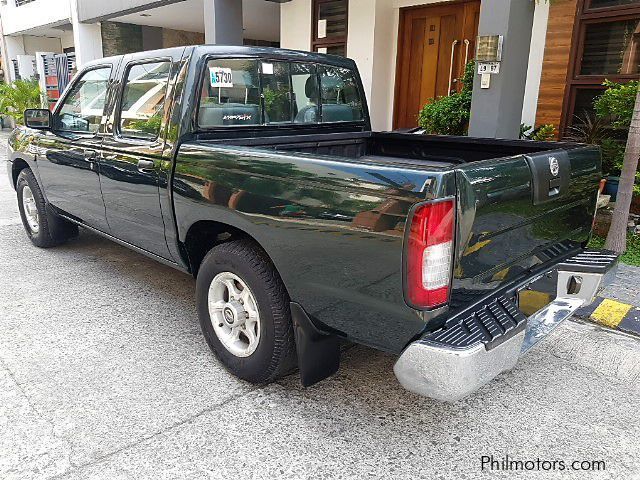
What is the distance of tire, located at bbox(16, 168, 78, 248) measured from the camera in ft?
16.2

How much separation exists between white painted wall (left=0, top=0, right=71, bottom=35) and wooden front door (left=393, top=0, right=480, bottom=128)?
10.5 meters

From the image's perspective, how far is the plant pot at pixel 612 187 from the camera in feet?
18.6

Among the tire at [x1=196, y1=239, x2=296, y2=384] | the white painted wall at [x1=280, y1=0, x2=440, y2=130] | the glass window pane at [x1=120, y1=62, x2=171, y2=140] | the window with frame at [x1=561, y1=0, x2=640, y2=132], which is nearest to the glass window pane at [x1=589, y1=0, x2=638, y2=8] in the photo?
the window with frame at [x1=561, y1=0, x2=640, y2=132]

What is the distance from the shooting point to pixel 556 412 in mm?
2705

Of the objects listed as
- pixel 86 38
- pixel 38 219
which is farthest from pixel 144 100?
pixel 86 38

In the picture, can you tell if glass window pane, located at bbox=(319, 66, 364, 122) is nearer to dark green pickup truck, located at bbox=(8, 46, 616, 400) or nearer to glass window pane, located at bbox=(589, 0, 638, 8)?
dark green pickup truck, located at bbox=(8, 46, 616, 400)

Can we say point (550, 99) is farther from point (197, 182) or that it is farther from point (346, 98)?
point (197, 182)

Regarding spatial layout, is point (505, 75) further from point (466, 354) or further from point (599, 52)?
point (466, 354)

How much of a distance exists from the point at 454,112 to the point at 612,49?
6.39 ft

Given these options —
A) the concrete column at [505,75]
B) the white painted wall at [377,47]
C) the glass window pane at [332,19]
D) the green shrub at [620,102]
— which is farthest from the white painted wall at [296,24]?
the green shrub at [620,102]

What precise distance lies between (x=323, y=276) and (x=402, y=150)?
6.92ft

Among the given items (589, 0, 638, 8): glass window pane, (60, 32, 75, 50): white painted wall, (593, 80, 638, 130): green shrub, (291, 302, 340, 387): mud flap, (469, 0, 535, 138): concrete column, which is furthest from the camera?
(60, 32, 75, 50): white painted wall

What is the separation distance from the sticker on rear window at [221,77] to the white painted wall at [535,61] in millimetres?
4812

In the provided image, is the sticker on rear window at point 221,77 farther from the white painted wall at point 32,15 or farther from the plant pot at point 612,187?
the white painted wall at point 32,15
